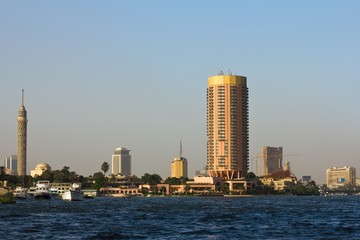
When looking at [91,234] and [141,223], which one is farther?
[141,223]

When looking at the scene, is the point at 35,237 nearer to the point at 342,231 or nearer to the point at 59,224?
the point at 59,224

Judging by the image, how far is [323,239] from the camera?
84.2 m

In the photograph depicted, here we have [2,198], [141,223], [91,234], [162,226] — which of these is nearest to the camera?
[91,234]

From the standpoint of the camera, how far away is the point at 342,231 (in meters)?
95.6

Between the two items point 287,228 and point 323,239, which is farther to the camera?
point 287,228

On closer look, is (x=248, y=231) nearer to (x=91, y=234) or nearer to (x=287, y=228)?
(x=287, y=228)

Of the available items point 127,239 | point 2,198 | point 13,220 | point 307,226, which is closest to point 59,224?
point 13,220

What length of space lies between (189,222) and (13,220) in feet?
83.5

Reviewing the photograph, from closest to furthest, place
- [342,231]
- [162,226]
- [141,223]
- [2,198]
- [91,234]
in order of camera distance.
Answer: [91,234], [342,231], [162,226], [141,223], [2,198]

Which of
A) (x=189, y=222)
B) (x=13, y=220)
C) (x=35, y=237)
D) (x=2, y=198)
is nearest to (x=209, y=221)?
(x=189, y=222)

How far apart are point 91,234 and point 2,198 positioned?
113m

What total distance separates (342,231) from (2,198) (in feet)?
392

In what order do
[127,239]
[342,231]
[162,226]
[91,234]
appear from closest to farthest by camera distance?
[127,239] → [91,234] → [342,231] → [162,226]

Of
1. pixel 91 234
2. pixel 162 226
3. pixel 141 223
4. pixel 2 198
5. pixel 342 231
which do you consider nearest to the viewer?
pixel 91 234
